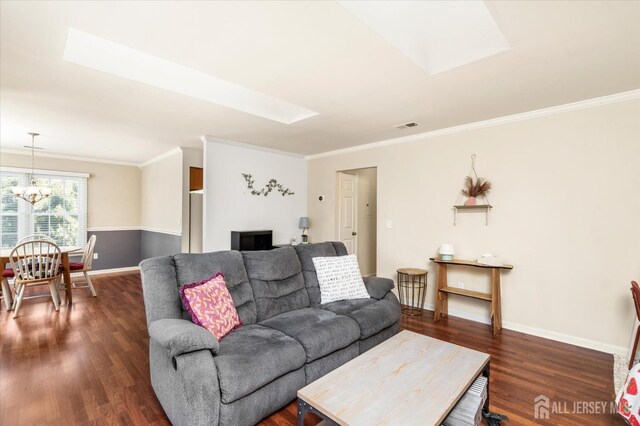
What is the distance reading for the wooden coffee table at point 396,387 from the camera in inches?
53.2

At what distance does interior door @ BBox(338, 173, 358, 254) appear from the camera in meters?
5.59

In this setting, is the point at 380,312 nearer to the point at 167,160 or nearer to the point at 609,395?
the point at 609,395

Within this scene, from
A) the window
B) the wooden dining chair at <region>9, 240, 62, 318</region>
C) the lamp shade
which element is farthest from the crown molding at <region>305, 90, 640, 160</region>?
the window

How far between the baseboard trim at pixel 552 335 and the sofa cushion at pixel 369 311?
1463mm

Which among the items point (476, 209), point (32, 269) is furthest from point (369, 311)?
point (32, 269)

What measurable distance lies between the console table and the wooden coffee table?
170cm

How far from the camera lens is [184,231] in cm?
540

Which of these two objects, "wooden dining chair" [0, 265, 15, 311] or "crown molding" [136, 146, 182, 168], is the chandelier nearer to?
"wooden dining chair" [0, 265, 15, 311]

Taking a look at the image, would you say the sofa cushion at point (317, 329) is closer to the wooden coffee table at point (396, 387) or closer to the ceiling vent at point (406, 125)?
the wooden coffee table at point (396, 387)

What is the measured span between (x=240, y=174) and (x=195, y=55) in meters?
2.83

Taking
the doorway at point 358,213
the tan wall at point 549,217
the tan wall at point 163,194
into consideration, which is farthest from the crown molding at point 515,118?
the tan wall at point 163,194

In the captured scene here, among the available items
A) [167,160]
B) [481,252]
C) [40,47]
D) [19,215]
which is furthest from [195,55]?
[19,215]

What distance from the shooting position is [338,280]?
3.02 m

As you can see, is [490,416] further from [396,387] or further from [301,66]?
[301,66]
